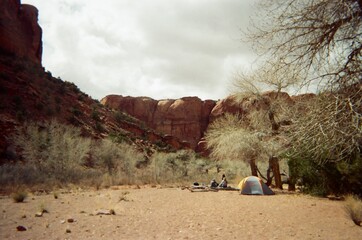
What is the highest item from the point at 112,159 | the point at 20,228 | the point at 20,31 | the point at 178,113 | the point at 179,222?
the point at 20,31

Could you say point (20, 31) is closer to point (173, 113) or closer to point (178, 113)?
point (173, 113)

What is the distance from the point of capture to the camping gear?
658 inches

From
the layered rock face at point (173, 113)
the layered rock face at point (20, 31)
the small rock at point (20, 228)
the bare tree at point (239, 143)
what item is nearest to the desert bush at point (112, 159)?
Result: the bare tree at point (239, 143)

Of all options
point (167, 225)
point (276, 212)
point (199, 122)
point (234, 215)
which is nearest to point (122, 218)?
point (167, 225)

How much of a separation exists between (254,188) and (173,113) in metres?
58.7

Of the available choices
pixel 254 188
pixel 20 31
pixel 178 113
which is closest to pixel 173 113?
pixel 178 113

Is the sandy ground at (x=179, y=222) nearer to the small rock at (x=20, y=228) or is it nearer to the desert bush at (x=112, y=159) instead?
the small rock at (x=20, y=228)

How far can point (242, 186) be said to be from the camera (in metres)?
17.4

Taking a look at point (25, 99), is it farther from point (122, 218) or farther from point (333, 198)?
point (333, 198)

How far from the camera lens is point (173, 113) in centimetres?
7512

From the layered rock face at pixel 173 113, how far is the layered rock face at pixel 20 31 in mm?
25864

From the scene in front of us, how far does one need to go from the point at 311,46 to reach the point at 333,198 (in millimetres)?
10381

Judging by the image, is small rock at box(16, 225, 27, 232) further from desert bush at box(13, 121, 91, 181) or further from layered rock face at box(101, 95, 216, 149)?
layered rock face at box(101, 95, 216, 149)

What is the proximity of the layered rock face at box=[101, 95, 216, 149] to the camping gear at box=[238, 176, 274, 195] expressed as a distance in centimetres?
5369
